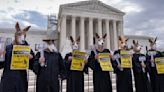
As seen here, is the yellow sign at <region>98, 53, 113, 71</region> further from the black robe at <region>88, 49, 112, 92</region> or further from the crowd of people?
the black robe at <region>88, 49, 112, 92</region>

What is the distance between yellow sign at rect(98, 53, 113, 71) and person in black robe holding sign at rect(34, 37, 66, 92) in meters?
1.38

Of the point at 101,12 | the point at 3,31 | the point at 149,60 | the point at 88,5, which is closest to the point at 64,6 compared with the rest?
the point at 88,5

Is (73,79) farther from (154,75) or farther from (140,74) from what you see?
(154,75)

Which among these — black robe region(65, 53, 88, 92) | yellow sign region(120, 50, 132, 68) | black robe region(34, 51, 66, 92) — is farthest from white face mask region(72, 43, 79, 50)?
yellow sign region(120, 50, 132, 68)

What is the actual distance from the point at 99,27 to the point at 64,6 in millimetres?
9763

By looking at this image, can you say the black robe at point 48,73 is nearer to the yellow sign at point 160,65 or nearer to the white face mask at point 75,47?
the white face mask at point 75,47

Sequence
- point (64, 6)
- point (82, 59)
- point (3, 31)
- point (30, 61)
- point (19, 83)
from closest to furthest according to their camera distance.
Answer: point (19, 83), point (30, 61), point (82, 59), point (64, 6), point (3, 31)

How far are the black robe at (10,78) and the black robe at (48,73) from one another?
59cm

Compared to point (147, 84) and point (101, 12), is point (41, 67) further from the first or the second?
point (101, 12)

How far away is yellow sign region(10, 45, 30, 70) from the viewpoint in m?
5.15

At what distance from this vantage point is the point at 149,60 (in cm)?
757

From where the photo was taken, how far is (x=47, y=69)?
586 cm

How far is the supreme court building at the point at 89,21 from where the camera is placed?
48281 mm

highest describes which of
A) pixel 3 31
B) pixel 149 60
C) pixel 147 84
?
pixel 149 60
